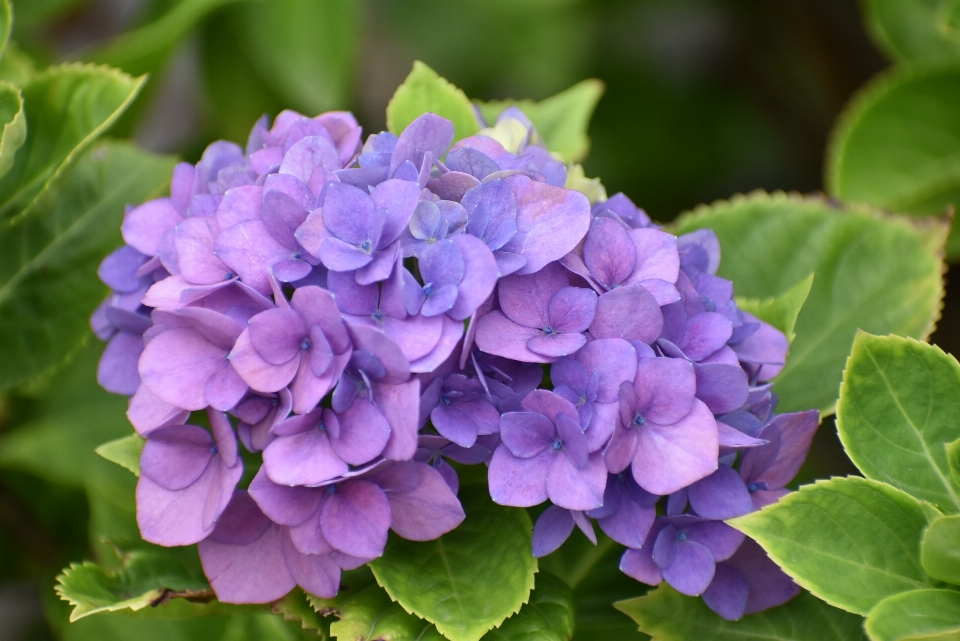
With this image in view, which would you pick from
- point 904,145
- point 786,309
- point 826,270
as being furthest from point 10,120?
point 904,145

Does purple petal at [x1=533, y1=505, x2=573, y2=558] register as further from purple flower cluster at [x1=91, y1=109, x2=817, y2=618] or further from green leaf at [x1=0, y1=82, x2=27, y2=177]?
green leaf at [x1=0, y1=82, x2=27, y2=177]

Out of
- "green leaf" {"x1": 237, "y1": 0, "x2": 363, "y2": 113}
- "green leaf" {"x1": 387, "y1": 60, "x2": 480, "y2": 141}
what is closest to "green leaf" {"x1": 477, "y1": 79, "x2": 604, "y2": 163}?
"green leaf" {"x1": 387, "y1": 60, "x2": 480, "y2": 141}

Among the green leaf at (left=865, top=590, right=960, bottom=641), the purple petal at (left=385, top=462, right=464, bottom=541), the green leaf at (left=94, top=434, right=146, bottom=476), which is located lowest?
the green leaf at (left=865, top=590, right=960, bottom=641)

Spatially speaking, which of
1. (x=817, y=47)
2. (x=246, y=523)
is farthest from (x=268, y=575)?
(x=817, y=47)

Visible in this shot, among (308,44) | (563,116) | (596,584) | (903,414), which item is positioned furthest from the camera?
(308,44)

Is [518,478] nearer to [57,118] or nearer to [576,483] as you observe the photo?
[576,483]

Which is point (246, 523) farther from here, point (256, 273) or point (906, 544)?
point (906, 544)

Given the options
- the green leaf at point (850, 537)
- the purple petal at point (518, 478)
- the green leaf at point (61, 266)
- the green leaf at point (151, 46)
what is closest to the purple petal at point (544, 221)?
the purple petal at point (518, 478)
